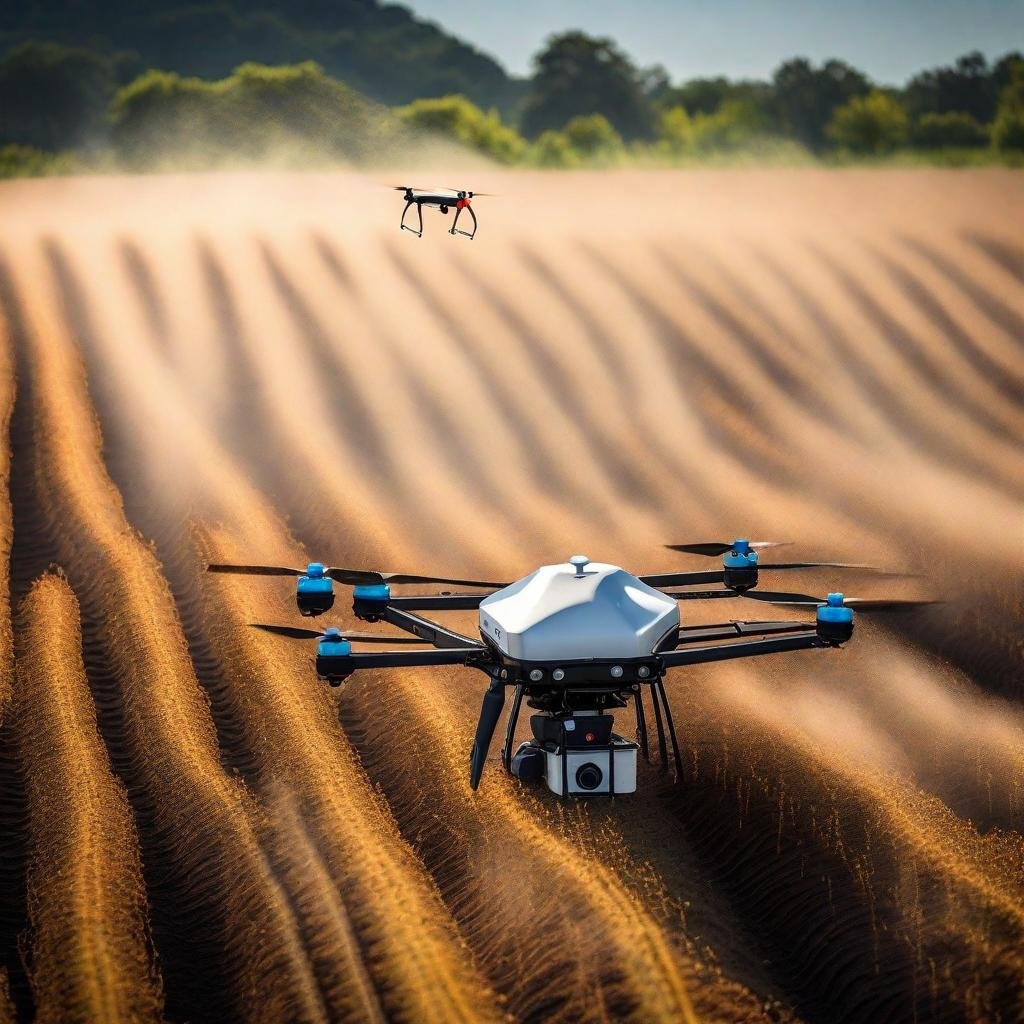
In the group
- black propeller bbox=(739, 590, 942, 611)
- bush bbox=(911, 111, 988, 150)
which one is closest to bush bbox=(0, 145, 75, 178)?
bush bbox=(911, 111, 988, 150)

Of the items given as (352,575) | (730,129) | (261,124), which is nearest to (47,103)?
(730,129)

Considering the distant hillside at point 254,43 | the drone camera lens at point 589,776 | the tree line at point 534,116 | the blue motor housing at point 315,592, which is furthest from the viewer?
the distant hillside at point 254,43

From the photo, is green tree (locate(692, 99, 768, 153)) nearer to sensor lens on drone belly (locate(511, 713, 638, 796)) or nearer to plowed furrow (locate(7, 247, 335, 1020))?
plowed furrow (locate(7, 247, 335, 1020))

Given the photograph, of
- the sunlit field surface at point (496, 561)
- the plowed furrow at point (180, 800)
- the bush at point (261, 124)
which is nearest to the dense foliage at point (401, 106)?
the bush at point (261, 124)

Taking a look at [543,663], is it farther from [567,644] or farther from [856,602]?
[856,602]

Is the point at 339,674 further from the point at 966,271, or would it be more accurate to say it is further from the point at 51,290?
the point at 966,271

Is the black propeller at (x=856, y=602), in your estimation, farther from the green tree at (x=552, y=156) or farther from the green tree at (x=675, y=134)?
the green tree at (x=675, y=134)

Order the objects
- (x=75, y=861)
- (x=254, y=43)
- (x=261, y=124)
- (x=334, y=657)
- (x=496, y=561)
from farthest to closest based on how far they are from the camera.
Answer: (x=254, y=43)
(x=261, y=124)
(x=496, y=561)
(x=75, y=861)
(x=334, y=657)
